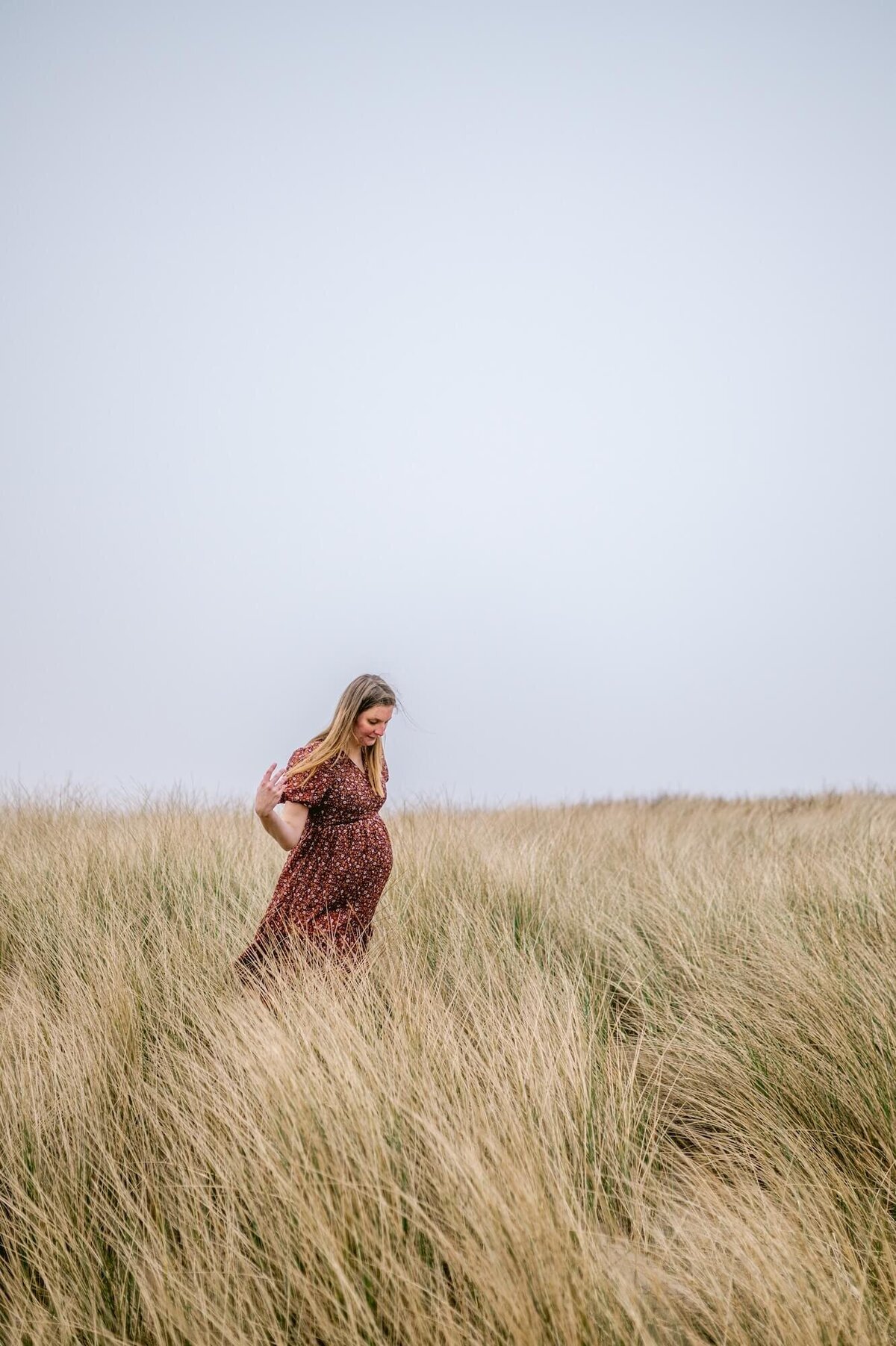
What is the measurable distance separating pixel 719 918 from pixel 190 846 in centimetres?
335

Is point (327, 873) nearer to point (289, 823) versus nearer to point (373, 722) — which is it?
point (289, 823)

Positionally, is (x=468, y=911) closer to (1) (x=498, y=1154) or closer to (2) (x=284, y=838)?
(2) (x=284, y=838)

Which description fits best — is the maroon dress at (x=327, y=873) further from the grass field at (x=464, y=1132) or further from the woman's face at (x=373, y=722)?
the grass field at (x=464, y=1132)

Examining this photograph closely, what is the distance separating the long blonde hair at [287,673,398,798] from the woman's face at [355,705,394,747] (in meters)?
0.01

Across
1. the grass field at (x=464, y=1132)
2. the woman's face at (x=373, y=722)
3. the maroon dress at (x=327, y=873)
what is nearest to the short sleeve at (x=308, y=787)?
the maroon dress at (x=327, y=873)

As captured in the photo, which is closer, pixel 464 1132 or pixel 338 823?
pixel 464 1132

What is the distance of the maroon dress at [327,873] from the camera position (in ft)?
10.2

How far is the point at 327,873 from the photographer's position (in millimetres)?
3166

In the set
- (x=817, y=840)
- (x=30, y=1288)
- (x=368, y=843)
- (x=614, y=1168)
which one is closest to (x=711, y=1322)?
(x=614, y=1168)

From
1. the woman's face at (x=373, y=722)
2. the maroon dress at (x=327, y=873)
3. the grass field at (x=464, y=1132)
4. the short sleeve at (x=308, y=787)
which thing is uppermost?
the woman's face at (x=373, y=722)

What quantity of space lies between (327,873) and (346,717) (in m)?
0.58

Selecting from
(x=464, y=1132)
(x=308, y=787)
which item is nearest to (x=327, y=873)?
(x=308, y=787)

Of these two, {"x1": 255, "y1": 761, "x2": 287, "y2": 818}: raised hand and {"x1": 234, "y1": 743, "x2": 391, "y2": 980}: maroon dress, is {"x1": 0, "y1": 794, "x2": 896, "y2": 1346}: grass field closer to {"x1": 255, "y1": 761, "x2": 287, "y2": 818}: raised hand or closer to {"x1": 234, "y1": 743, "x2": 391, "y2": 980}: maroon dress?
{"x1": 234, "y1": 743, "x2": 391, "y2": 980}: maroon dress

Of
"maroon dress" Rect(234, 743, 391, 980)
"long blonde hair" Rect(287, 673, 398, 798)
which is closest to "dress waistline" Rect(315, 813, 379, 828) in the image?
"maroon dress" Rect(234, 743, 391, 980)
